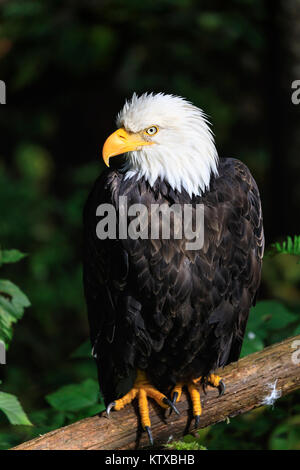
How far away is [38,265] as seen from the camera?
22.4 feet

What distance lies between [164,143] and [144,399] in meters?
1.46

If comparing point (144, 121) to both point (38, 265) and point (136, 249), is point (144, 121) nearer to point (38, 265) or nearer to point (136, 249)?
point (136, 249)

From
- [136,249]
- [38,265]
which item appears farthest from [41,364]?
[136,249]

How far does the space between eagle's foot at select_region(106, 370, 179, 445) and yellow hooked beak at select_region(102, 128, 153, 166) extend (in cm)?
134

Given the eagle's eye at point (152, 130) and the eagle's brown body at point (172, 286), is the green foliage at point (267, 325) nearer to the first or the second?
the eagle's brown body at point (172, 286)

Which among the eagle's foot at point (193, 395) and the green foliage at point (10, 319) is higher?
the green foliage at point (10, 319)

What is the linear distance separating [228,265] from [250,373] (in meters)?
0.62

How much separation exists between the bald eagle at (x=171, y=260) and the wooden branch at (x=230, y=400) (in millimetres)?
63

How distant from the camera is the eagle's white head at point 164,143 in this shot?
3.51 meters

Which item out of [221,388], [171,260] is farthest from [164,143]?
[221,388]

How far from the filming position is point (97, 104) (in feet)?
30.7

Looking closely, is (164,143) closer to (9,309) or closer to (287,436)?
(9,309)

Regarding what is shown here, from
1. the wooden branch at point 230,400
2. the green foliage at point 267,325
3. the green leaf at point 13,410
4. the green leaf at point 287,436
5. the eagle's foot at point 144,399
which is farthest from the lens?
the green foliage at point 267,325

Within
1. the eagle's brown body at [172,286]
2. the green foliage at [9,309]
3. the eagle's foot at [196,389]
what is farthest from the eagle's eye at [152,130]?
the eagle's foot at [196,389]
